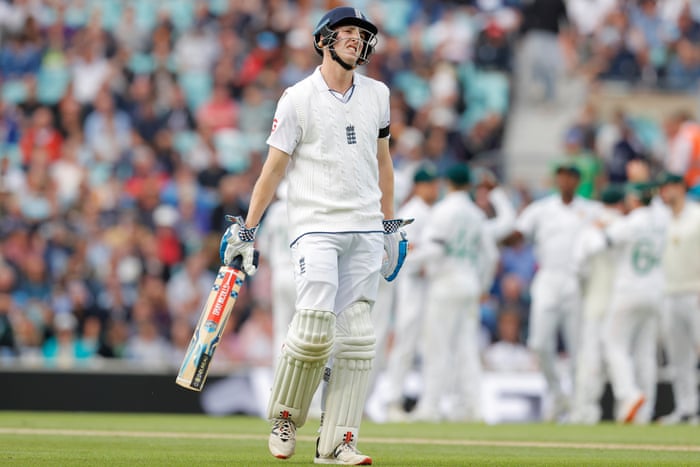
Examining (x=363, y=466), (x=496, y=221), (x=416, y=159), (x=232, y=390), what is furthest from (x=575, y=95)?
(x=363, y=466)

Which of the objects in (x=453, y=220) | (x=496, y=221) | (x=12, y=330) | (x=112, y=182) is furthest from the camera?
(x=112, y=182)

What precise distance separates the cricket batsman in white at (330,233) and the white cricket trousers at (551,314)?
7.45 metres

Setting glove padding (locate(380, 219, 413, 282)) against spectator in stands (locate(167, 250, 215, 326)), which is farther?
spectator in stands (locate(167, 250, 215, 326))

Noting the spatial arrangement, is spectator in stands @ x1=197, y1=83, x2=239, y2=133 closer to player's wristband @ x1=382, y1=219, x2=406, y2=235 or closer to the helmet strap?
player's wristband @ x1=382, y1=219, x2=406, y2=235

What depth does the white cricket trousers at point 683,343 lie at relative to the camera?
603 inches

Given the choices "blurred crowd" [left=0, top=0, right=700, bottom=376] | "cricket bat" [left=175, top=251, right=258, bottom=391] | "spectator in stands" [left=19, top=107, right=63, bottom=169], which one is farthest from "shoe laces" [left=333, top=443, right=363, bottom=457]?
"spectator in stands" [left=19, top=107, right=63, bottom=169]

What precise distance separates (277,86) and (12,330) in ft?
22.2

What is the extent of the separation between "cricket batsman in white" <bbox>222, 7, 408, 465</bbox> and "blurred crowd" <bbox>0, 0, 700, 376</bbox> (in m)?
9.22

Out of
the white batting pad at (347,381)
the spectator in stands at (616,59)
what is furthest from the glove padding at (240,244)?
the spectator in stands at (616,59)

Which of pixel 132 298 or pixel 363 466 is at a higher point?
pixel 132 298

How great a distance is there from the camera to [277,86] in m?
23.0

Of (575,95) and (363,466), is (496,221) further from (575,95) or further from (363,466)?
(363,466)

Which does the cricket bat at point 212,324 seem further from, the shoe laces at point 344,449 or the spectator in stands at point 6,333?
the spectator in stands at point 6,333

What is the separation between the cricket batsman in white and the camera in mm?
7871
